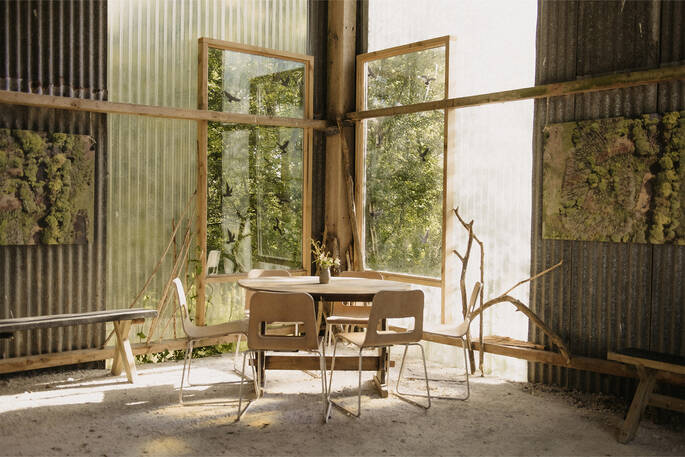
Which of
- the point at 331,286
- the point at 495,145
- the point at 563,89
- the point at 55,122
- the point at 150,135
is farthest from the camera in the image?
the point at 150,135

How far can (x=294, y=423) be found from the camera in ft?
15.8

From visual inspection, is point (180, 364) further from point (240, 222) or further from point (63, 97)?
point (63, 97)

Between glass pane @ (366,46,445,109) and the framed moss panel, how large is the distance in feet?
10.5

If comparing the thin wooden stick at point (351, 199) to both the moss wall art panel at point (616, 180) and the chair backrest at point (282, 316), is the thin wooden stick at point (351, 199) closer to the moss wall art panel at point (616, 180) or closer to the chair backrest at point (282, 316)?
the moss wall art panel at point (616, 180)

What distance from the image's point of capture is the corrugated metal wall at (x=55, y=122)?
5789mm

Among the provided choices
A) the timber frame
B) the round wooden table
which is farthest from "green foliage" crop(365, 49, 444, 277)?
the round wooden table

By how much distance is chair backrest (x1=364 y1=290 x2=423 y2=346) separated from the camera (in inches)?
188

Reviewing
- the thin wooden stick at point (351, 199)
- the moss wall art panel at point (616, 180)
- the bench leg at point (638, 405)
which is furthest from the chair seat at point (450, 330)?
the thin wooden stick at point (351, 199)

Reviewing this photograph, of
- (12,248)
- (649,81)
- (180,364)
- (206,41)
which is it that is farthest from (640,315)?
(12,248)

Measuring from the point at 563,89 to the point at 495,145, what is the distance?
0.87m

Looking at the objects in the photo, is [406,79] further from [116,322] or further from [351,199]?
[116,322]

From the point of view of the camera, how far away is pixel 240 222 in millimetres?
7176

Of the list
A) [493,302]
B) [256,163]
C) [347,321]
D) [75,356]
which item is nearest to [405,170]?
[256,163]

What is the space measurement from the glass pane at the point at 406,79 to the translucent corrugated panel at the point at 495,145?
213mm
